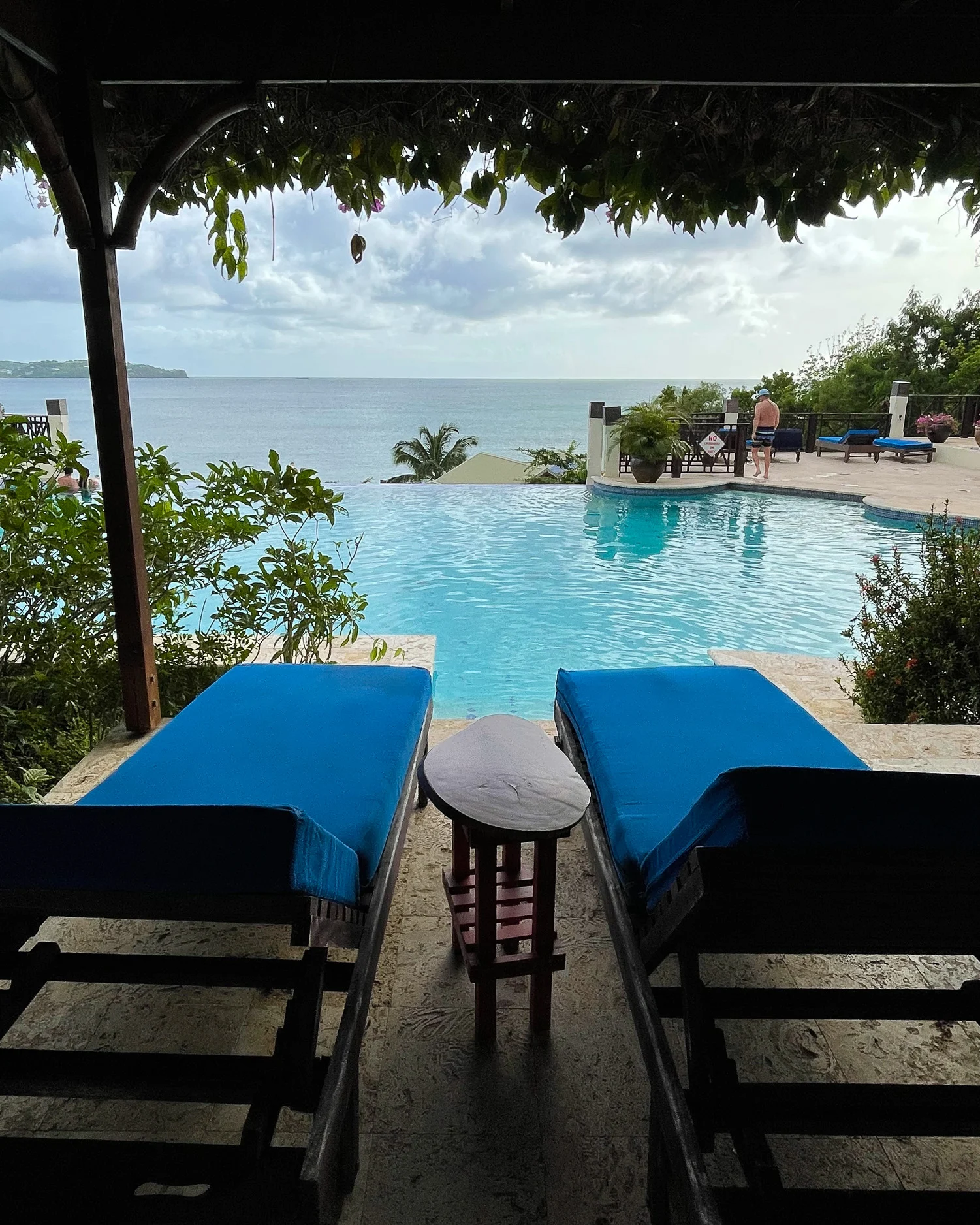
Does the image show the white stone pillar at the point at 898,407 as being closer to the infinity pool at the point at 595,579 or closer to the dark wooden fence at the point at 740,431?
the dark wooden fence at the point at 740,431

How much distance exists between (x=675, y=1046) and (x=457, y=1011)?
1.60 ft

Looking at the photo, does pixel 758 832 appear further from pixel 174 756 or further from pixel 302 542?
pixel 302 542

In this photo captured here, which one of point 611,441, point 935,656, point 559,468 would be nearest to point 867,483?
point 611,441

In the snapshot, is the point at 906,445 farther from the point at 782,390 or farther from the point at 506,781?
the point at 506,781

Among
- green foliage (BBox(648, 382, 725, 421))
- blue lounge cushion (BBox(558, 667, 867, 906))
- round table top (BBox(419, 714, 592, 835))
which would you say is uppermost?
green foliage (BBox(648, 382, 725, 421))

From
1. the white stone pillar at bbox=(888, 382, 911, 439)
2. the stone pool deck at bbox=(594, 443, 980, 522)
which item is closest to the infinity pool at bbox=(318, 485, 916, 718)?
the stone pool deck at bbox=(594, 443, 980, 522)

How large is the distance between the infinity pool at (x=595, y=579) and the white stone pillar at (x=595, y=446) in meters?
1.30

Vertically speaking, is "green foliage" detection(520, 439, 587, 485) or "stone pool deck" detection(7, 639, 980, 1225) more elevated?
"green foliage" detection(520, 439, 587, 485)

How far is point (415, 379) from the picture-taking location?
113438 mm

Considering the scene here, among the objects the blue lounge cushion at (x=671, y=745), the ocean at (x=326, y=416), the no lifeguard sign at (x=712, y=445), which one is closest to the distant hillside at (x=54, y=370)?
the ocean at (x=326, y=416)

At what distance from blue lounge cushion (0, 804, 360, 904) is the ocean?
15023 mm

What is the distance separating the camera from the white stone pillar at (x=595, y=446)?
13375 millimetres

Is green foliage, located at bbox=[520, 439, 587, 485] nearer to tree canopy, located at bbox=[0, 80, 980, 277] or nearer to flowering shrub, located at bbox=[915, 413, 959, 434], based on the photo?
flowering shrub, located at bbox=[915, 413, 959, 434]

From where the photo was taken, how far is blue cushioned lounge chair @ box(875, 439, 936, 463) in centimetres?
1447
